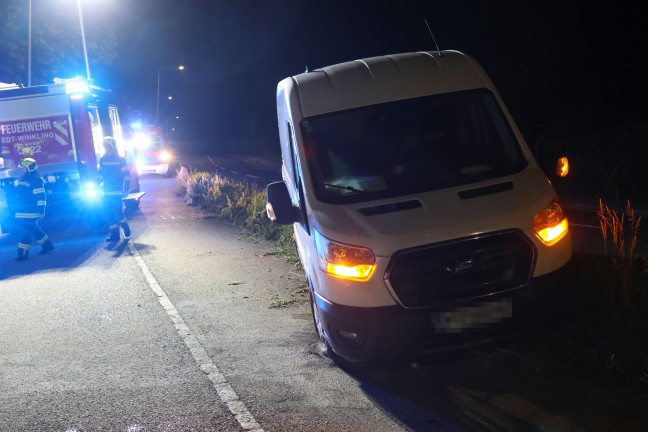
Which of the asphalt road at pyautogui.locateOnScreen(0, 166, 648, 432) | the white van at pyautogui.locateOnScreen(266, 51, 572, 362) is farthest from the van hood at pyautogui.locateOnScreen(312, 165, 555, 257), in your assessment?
the asphalt road at pyautogui.locateOnScreen(0, 166, 648, 432)

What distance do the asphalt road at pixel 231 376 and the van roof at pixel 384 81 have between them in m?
2.09

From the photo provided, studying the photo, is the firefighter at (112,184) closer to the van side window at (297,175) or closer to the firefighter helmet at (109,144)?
the firefighter helmet at (109,144)

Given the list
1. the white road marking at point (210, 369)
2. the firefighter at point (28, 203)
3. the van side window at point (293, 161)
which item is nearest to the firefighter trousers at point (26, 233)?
the firefighter at point (28, 203)

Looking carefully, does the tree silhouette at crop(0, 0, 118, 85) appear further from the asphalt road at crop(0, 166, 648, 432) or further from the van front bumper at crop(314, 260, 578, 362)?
the van front bumper at crop(314, 260, 578, 362)

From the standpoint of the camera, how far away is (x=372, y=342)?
5055 millimetres

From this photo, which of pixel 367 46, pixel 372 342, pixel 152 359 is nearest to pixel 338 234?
pixel 372 342

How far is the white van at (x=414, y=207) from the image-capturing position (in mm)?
5070

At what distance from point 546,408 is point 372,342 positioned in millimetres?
1153

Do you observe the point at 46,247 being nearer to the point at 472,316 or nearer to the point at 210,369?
the point at 210,369

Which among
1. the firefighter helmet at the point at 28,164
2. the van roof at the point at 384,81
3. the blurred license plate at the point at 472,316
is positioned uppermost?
the van roof at the point at 384,81

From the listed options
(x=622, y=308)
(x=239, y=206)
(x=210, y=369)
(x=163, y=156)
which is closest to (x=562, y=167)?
(x=622, y=308)

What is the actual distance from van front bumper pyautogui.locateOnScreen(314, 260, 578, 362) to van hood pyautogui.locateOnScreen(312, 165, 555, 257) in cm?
42

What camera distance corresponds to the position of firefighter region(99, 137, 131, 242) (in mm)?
13586

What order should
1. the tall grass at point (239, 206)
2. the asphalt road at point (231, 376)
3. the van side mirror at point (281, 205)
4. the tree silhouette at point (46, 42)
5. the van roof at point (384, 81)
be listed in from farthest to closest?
the tree silhouette at point (46, 42)
the tall grass at point (239, 206)
the van roof at point (384, 81)
the van side mirror at point (281, 205)
the asphalt road at point (231, 376)
